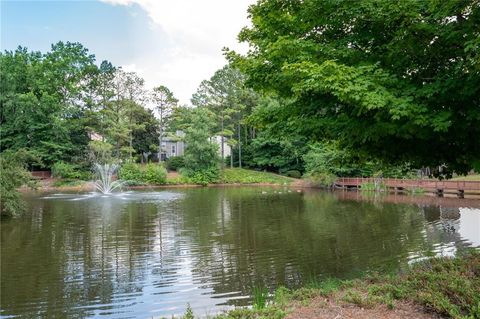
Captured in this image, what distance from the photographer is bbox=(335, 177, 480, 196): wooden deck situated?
26.9 metres

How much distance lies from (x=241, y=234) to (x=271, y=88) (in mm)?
7224

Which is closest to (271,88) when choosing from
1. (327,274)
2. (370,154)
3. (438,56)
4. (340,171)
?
(370,154)

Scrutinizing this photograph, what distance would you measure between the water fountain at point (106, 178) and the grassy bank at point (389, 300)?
99.8 ft

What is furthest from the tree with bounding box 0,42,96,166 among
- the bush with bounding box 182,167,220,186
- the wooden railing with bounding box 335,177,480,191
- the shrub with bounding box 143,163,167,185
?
the wooden railing with bounding box 335,177,480,191

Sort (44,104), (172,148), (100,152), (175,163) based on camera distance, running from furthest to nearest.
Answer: (172,148) → (175,163) → (44,104) → (100,152)

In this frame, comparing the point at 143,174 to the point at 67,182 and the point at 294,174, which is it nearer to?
the point at 67,182

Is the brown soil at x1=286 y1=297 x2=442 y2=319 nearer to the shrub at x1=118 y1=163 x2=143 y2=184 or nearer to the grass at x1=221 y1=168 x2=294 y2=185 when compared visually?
the shrub at x1=118 y1=163 x2=143 y2=184

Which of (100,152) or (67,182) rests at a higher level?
(100,152)

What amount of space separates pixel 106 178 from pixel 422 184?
30.1m

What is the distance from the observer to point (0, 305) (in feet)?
23.0

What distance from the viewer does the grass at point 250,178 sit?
151 feet

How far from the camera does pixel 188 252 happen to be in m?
11.0

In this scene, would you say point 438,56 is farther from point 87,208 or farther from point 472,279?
point 87,208

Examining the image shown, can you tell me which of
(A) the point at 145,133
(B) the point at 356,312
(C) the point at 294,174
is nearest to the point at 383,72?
(B) the point at 356,312
